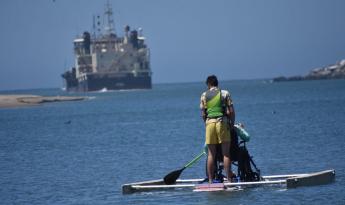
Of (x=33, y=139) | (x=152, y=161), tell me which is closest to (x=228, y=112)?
(x=152, y=161)

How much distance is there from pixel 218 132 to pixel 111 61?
495 ft

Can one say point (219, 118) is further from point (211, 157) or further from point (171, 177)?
point (171, 177)

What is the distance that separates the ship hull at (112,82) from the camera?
16788 centimetres

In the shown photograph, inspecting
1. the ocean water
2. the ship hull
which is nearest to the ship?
the ship hull

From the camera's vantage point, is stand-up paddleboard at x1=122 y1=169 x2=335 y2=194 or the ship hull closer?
stand-up paddleboard at x1=122 y1=169 x2=335 y2=194

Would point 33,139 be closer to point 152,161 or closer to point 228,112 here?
point 152,161

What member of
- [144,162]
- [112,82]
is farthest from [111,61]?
[144,162]

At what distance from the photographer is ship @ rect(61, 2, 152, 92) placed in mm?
167625

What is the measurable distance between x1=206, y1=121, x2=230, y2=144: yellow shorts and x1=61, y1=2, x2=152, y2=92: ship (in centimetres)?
14950

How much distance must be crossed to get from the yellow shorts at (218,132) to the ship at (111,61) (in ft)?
490

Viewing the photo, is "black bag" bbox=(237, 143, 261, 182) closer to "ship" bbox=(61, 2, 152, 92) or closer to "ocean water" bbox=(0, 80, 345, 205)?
"ocean water" bbox=(0, 80, 345, 205)

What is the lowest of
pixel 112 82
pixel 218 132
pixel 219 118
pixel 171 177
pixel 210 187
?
pixel 210 187

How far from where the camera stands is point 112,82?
170 m

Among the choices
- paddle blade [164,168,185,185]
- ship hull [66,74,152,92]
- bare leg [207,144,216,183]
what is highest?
ship hull [66,74,152,92]
